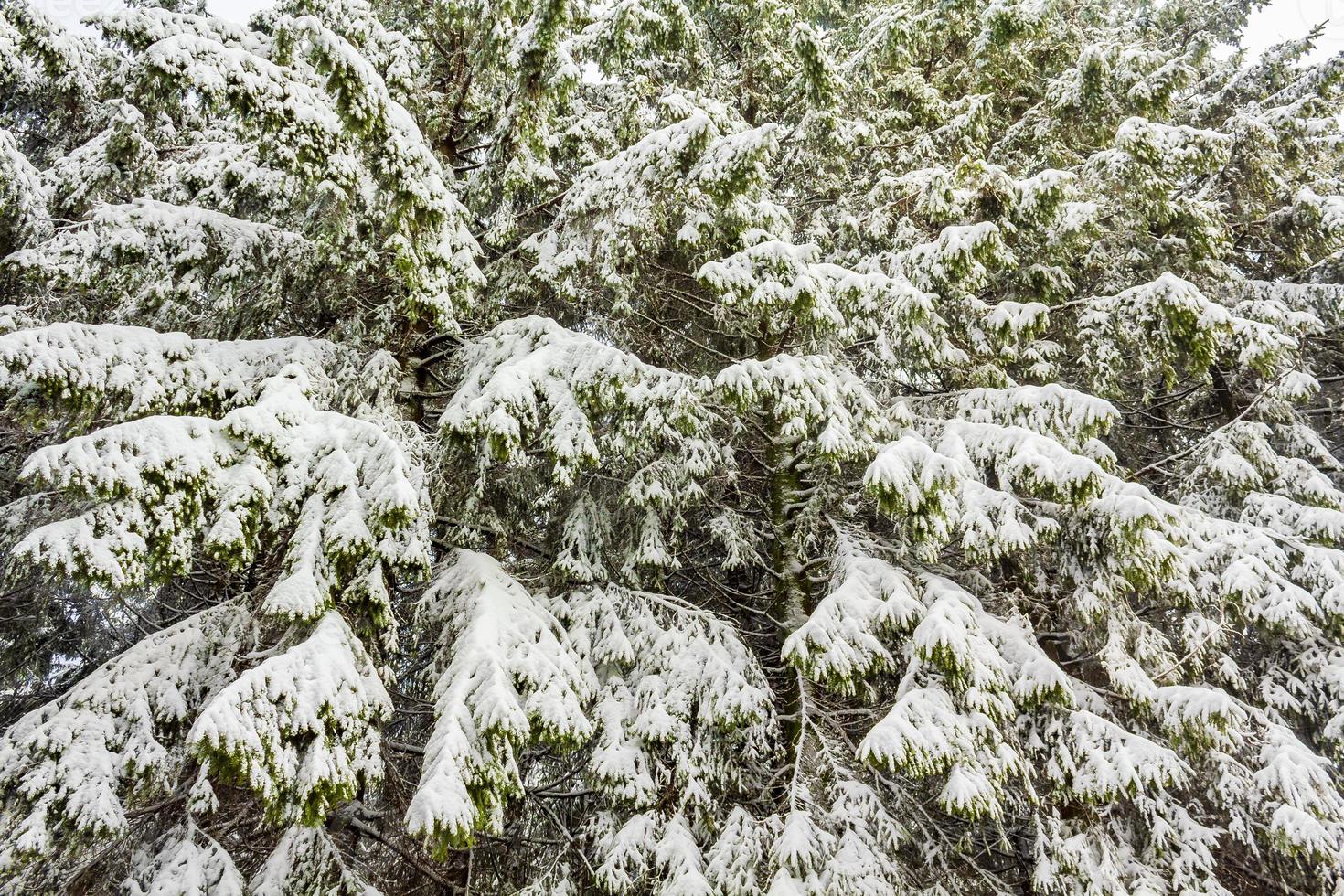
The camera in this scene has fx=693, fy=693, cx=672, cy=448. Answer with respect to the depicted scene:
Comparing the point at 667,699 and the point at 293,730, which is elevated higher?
the point at 293,730

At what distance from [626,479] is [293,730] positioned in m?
3.97

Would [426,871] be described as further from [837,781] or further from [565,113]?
[565,113]

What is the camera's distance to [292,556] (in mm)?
3330

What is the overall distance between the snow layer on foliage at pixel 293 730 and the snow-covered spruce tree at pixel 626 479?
2 centimetres

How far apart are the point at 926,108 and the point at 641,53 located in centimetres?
349

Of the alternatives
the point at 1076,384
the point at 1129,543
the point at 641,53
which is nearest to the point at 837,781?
the point at 1129,543

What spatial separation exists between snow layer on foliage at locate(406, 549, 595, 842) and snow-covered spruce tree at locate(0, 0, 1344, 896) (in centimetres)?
3

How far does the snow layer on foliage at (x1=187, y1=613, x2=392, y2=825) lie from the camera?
9.00 ft

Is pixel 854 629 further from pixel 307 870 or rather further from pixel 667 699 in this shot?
pixel 307 870

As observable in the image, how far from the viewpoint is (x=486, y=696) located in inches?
137

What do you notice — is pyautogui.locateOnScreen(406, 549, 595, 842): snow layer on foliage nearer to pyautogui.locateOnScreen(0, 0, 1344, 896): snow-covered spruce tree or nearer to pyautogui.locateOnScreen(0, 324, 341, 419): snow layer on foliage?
pyautogui.locateOnScreen(0, 0, 1344, 896): snow-covered spruce tree

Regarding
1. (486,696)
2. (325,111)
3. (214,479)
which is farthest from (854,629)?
(325,111)

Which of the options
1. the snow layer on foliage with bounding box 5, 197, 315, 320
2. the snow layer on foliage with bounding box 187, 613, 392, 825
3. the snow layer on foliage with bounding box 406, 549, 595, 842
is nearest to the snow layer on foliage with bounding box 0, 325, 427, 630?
the snow layer on foliage with bounding box 187, 613, 392, 825

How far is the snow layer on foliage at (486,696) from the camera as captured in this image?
121 inches
